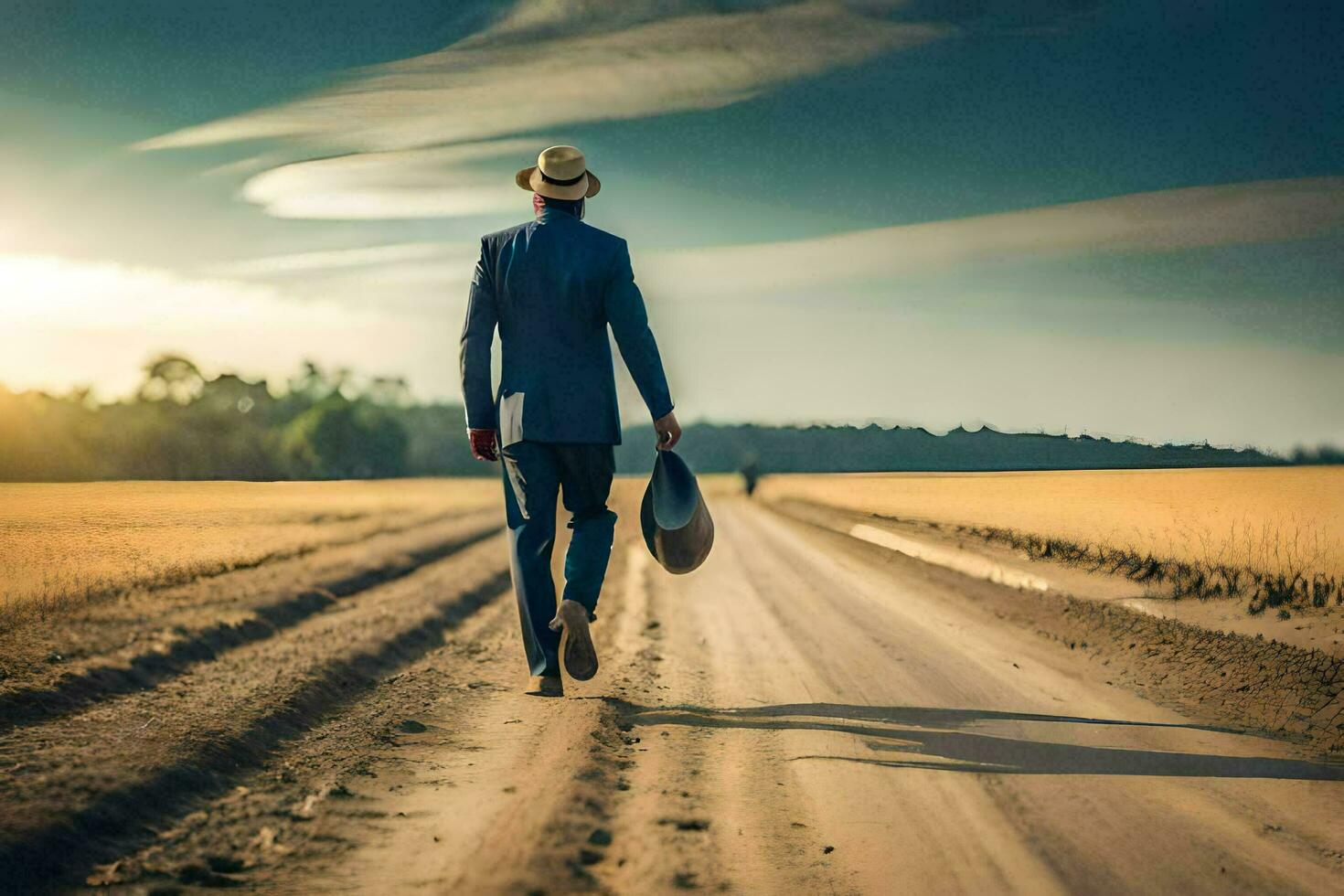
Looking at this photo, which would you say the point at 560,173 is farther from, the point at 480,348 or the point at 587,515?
the point at 587,515

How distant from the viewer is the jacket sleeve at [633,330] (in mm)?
4832

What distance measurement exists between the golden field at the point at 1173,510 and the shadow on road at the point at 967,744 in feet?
13.9

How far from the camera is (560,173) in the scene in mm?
4867

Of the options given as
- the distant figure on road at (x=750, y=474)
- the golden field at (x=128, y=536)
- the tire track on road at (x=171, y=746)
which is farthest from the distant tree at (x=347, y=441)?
the tire track on road at (x=171, y=746)

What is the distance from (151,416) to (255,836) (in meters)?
19.8

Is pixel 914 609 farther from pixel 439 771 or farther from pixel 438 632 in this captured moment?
pixel 439 771

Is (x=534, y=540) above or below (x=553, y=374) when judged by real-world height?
below

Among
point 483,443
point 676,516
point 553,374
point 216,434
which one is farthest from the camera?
point 216,434

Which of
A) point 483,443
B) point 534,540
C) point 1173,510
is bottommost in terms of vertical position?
point 1173,510

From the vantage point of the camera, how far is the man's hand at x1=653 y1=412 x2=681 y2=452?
491cm

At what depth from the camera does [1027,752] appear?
411 cm

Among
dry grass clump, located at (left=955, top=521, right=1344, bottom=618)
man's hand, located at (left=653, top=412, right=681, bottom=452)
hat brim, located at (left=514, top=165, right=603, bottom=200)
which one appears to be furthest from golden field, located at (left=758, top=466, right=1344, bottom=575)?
hat brim, located at (left=514, top=165, right=603, bottom=200)

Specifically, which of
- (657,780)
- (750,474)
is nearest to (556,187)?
(657,780)

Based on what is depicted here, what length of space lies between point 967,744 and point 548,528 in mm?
2271
